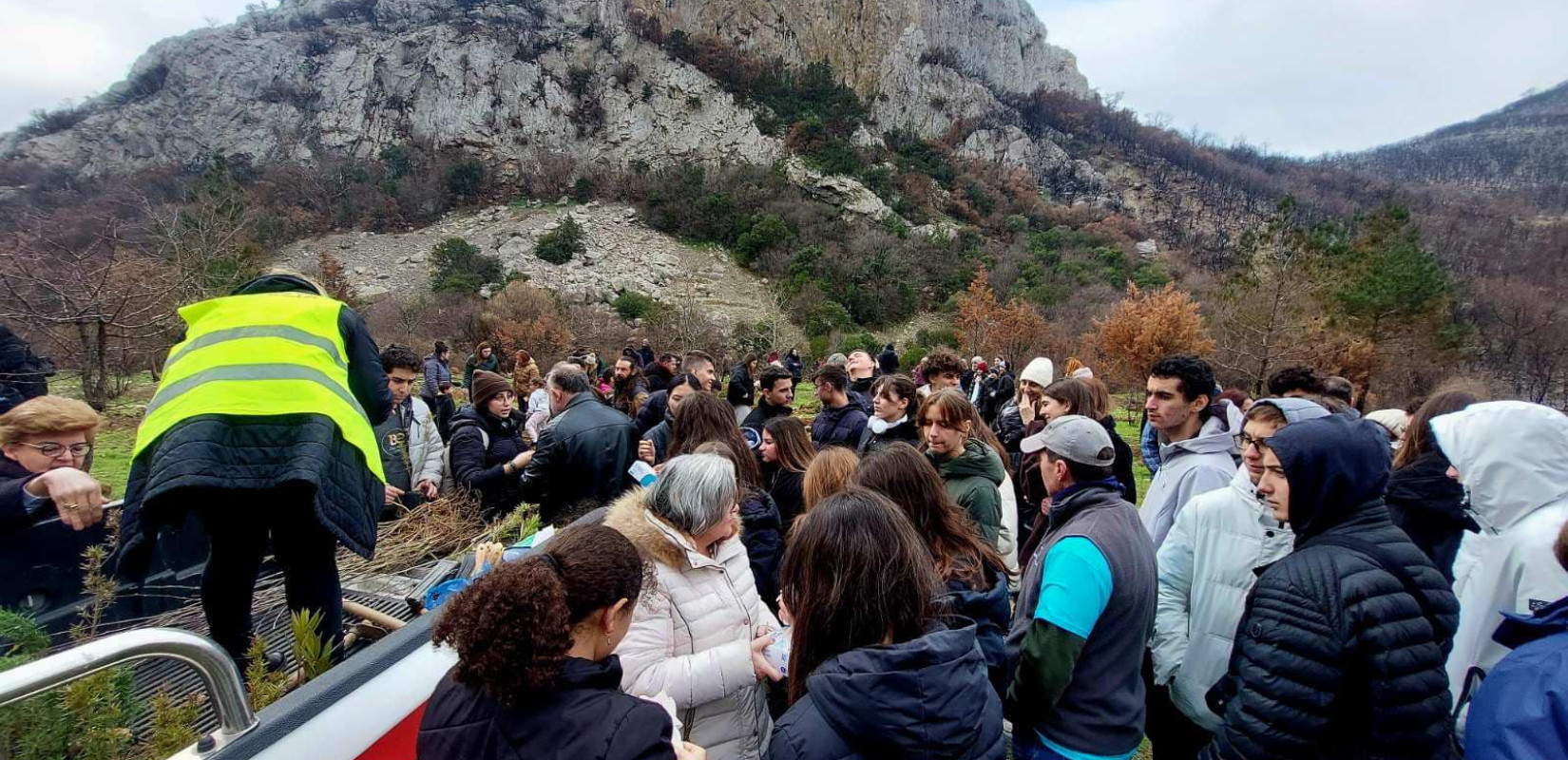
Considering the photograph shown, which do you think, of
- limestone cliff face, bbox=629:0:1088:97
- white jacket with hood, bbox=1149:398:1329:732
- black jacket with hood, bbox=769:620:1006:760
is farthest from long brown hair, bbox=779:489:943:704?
limestone cliff face, bbox=629:0:1088:97

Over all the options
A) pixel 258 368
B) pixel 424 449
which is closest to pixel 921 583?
pixel 258 368

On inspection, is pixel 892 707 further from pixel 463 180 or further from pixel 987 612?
pixel 463 180

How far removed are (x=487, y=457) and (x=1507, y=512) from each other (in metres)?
5.03

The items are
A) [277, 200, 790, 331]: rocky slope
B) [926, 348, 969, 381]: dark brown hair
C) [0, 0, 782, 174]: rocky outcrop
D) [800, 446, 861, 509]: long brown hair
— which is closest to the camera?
[800, 446, 861, 509]: long brown hair

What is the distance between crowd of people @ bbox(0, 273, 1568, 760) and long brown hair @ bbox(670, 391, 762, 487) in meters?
0.40

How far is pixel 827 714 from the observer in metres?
1.29

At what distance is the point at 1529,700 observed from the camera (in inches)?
51.8

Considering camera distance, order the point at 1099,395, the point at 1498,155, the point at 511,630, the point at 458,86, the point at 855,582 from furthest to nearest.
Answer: the point at 1498,155 → the point at 458,86 → the point at 1099,395 → the point at 855,582 → the point at 511,630

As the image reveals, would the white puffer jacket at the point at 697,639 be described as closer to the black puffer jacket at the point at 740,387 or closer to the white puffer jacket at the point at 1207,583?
the white puffer jacket at the point at 1207,583

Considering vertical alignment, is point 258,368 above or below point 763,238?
above

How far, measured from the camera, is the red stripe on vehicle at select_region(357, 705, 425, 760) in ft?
4.89

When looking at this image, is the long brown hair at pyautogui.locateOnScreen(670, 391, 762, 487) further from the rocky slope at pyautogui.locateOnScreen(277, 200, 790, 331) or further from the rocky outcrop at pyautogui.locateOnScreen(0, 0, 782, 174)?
the rocky outcrop at pyautogui.locateOnScreen(0, 0, 782, 174)

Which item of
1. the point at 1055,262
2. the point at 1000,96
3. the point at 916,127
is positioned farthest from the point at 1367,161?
the point at 1055,262

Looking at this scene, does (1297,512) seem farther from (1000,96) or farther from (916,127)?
(1000,96)
